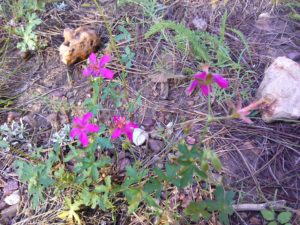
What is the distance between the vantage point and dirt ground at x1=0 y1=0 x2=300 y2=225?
1805 millimetres

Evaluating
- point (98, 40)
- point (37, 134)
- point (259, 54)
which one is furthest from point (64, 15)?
point (259, 54)

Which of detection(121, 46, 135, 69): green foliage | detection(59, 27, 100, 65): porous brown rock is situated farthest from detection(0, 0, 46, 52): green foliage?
detection(121, 46, 135, 69): green foliage

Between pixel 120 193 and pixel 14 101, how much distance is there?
38.6 inches

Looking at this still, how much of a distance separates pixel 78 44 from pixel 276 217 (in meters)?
1.51

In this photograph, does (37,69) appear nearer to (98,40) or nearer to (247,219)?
(98,40)

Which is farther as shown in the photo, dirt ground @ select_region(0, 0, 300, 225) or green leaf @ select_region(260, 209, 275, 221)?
dirt ground @ select_region(0, 0, 300, 225)

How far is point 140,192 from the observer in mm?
1517

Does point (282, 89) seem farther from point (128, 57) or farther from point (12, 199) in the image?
point (12, 199)

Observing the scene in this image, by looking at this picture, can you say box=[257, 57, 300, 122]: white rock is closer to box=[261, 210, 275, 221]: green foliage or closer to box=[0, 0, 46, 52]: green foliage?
box=[261, 210, 275, 221]: green foliage

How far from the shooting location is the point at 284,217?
1604mm

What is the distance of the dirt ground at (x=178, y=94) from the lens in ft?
5.92

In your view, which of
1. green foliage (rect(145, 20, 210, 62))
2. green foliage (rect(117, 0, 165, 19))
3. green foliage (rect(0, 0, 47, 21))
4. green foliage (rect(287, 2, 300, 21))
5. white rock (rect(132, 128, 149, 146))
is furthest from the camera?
green foliage (rect(0, 0, 47, 21))

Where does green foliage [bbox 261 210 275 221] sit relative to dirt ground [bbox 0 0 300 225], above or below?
below

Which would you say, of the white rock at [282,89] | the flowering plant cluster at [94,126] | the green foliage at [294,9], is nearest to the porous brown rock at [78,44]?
the flowering plant cluster at [94,126]
